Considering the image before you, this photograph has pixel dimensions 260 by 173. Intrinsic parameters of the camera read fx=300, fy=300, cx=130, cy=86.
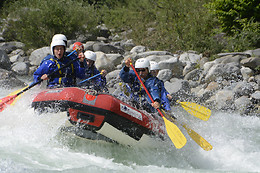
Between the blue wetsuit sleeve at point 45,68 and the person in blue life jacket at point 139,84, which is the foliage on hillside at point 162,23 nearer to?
the person in blue life jacket at point 139,84

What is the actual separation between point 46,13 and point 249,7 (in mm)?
8765

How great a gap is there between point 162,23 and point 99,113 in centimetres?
1005

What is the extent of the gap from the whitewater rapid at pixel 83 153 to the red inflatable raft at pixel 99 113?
15 cm

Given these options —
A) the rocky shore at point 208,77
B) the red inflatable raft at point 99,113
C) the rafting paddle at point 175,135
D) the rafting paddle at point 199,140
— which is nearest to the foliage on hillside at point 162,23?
the rocky shore at point 208,77

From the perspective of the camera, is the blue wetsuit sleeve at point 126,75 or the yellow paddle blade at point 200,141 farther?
the blue wetsuit sleeve at point 126,75

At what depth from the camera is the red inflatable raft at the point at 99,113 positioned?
399 cm

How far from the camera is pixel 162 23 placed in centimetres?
1334

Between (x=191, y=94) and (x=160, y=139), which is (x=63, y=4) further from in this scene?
(x=160, y=139)

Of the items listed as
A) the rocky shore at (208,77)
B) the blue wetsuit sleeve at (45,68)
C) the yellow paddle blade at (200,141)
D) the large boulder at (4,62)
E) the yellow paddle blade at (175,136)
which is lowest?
the large boulder at (4,62)

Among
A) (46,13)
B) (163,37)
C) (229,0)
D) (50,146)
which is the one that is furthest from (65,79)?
(46,13)

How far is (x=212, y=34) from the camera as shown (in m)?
10.9

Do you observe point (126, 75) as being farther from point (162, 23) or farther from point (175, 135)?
point (162, 23)

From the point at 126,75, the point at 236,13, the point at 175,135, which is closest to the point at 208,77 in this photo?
the point at 236,13

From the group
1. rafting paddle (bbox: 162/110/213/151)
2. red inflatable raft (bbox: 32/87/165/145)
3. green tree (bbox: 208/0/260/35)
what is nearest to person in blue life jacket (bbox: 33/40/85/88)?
red inflatable raft (bbox: 32/87/165/145)
